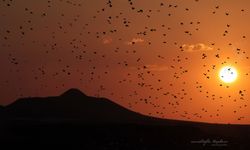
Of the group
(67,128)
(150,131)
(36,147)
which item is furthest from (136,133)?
(36,147)

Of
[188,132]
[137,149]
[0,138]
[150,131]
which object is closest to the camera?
[137,149]

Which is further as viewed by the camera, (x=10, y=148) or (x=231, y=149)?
(x=231, y=149)

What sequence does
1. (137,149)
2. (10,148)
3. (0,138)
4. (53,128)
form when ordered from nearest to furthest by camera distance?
(10,148), (137,149), (0,138), (53,128)

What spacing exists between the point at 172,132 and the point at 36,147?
47642mm

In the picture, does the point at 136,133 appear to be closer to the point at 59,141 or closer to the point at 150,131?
the point at 150,131

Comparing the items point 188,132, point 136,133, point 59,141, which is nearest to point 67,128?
point 136,133

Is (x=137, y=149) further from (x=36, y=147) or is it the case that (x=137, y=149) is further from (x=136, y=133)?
(x=136, y=133)

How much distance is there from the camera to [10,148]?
7969 centimetres

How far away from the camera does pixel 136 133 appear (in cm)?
11769

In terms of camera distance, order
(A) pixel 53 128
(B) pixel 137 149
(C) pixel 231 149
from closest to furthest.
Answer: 1. (B) pixel 137 149
2. (C) pixel 231 149
3. (A) pixel 53 128

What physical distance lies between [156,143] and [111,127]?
19.7 m

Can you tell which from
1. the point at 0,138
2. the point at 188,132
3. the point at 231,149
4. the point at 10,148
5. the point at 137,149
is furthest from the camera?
the point at 188,132

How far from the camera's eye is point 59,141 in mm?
95750

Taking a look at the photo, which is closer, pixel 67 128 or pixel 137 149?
pixel 137 149
